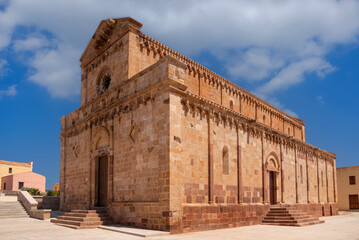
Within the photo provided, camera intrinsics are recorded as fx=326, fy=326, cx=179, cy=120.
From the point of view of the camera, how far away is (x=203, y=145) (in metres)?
14.7

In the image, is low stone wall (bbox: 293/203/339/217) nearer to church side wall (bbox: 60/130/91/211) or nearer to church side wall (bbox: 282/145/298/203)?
church side wall (bbox: 282/145/298/203)

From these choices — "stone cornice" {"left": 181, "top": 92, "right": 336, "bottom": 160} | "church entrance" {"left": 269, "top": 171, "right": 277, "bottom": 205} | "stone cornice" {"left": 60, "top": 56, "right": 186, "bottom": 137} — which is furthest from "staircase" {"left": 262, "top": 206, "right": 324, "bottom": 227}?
"stone cornice" {"left": 60, "top": 56, "right": 186, "bottom": 137}

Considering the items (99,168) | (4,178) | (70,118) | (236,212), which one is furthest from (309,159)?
(4,178)

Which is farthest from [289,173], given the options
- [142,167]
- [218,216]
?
[142,167]

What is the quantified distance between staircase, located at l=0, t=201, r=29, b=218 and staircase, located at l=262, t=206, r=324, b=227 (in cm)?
1388

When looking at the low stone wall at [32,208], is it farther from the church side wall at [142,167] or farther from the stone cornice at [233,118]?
the stone cornice at [233,118]

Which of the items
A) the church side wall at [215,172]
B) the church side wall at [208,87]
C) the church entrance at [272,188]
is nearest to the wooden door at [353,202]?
the church side wall at [208,87]

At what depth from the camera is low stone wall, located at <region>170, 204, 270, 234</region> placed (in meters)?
13.0

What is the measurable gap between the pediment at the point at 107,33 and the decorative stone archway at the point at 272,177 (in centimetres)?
1111

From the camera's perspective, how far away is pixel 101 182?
57.5 feet

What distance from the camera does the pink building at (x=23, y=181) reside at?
47.7m

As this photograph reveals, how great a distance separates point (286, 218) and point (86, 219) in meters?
10.5

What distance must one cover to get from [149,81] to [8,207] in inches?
489

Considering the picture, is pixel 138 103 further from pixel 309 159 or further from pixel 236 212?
pixel 309 159
